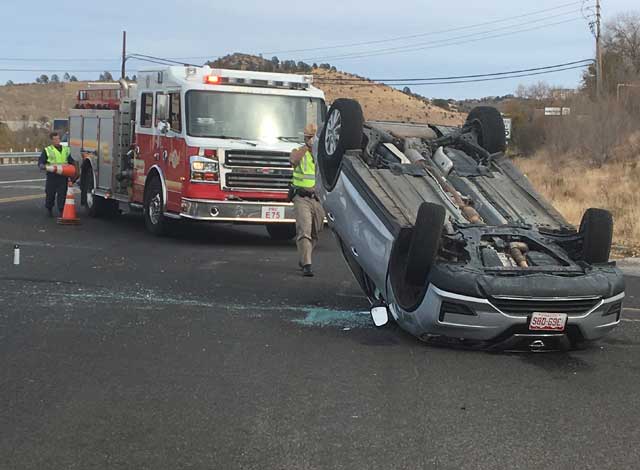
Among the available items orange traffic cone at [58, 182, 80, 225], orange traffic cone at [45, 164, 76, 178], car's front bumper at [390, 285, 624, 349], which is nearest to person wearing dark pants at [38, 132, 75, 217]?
orange traffic cone at [45, 164, 76, 178]

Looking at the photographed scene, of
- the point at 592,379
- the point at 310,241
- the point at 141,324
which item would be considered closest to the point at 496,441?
the point at 592,379

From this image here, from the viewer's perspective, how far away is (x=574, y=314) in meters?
6.79

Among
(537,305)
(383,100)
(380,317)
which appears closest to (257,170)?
(380,317)

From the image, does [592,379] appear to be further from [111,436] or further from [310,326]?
[111,436]

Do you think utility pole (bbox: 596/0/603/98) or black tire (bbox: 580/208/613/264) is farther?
utility pole (bbox: 596/0/603/98)

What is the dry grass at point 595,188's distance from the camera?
19.2 m

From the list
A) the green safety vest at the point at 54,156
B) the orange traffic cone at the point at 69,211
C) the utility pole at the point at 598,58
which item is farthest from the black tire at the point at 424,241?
the utility pole at the point at 598,58

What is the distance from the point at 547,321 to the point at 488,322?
425 millimetres

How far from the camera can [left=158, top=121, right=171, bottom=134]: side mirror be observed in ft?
47.7

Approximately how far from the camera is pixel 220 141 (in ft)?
46.3

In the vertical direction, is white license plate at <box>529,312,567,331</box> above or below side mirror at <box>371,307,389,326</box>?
above

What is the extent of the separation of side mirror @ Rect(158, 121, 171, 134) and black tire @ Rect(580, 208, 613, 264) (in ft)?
28.4

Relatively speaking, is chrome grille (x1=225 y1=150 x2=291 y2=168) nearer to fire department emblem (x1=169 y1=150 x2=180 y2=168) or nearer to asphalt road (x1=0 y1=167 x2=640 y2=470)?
fire department emblem (x1=169 y1=150 x2=180 y2=168)

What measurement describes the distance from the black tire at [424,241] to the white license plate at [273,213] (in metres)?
7.28
